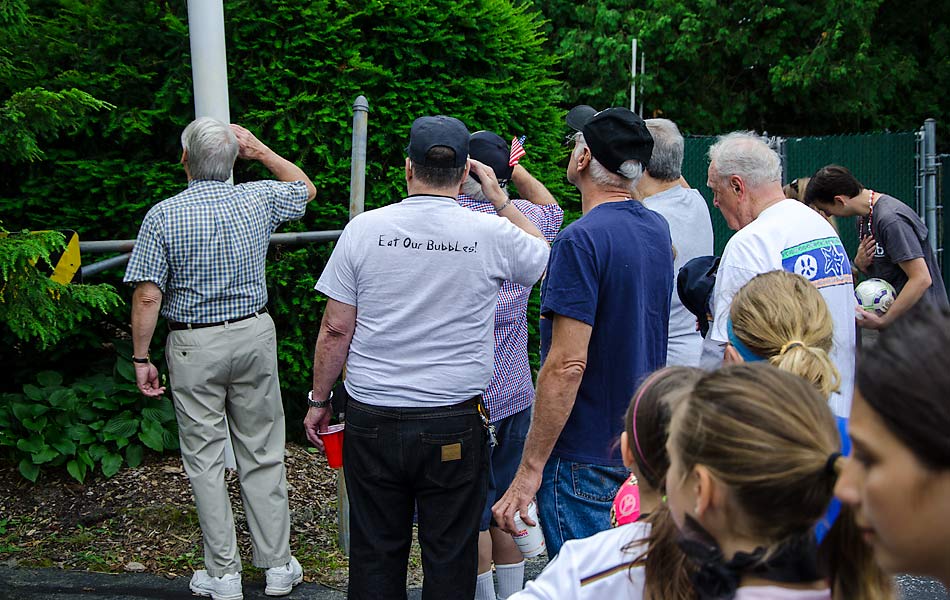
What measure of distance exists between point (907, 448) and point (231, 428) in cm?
377

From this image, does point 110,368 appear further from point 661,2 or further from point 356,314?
point 661,2

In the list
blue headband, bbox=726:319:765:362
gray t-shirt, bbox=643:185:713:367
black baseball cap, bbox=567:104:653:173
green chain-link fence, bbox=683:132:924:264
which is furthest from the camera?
green chain-link fence, bbox=683:132:924:264

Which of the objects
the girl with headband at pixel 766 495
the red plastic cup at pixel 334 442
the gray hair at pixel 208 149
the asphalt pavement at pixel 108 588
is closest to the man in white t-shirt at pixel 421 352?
the red plastic cup at pixel 334 442

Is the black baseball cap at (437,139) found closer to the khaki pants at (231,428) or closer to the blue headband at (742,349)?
the blue headband at (742,349)

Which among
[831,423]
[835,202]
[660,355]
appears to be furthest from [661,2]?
[831,423]

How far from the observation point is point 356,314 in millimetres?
3520

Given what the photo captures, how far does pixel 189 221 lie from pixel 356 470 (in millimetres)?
1416

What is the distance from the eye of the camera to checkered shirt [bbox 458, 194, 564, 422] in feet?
13.3

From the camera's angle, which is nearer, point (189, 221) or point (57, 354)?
point (189, 221)

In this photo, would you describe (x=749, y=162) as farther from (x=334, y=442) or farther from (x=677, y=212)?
(x=334, y=442)

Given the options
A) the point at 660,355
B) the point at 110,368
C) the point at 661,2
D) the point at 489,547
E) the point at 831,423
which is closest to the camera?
the point at 831,423

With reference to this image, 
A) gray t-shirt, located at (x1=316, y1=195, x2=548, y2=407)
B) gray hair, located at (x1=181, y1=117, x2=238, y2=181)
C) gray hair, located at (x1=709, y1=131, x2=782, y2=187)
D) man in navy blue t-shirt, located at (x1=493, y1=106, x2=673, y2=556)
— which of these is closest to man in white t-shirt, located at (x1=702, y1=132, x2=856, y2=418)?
gray hair, located at (x1=709, y1=131, x2=782, y2=187)

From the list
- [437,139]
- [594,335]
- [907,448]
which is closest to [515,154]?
[437,139]

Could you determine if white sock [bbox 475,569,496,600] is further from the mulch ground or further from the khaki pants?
the khaki pants
